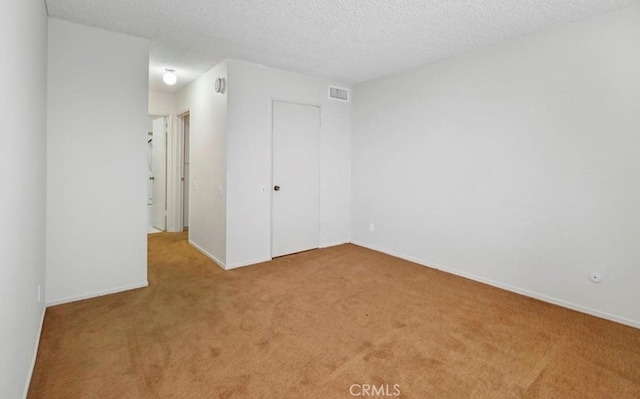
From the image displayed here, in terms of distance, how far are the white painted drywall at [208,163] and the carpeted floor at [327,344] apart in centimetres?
89

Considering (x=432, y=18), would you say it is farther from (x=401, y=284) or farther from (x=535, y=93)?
(x=401, y=284)

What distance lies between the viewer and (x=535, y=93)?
10.1ft

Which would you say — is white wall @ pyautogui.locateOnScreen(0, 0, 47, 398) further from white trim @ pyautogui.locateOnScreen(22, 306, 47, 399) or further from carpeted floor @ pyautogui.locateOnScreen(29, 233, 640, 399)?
carpeted floor @ pyautogui.locateOnScreen(29, 233, 640, 399)

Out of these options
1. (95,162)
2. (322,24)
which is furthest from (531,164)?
(95,162)

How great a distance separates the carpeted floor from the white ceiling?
2549 millimetres

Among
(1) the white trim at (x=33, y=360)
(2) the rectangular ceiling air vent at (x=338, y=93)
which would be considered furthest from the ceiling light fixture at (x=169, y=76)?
(1) the white trim at (x=33, y=360)

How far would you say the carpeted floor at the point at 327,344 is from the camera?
73.5 inches

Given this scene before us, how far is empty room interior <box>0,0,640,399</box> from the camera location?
1.95 meters

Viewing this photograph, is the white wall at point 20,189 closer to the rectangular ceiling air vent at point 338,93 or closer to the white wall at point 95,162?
the white wall at point 95,162

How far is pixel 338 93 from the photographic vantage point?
4.95 meters

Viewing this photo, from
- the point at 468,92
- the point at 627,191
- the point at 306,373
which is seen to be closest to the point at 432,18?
the point at 468,92

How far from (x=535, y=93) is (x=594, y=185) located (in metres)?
1.00

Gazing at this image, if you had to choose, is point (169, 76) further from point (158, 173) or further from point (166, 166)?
point (158, 173)

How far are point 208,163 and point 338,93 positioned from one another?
2220 millimetres
